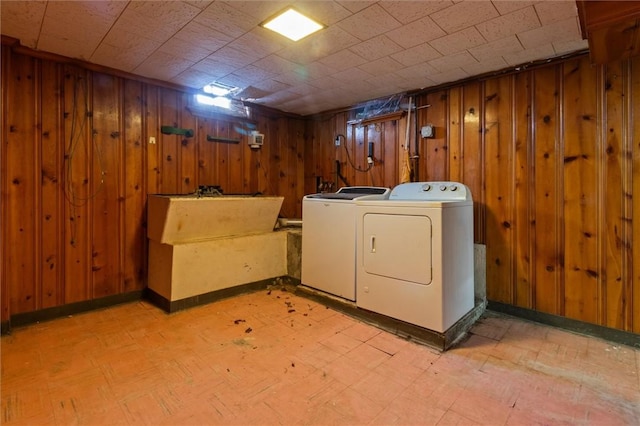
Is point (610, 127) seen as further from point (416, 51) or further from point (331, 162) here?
point (331, 162)

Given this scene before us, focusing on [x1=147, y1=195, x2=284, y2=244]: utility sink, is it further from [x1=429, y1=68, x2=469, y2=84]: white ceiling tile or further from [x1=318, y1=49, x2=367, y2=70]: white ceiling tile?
[x1=429, y1=68, x2=469, y2=84]: white ceiling tile

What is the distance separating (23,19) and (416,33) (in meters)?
2.65

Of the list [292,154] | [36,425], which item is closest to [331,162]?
[292,154]

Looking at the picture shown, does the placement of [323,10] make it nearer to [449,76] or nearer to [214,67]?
[214,67]

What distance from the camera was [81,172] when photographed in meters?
2.90

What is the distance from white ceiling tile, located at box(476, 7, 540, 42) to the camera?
2039 mm

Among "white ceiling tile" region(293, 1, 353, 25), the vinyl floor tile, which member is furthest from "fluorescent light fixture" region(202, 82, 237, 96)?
the vinyl floor tile

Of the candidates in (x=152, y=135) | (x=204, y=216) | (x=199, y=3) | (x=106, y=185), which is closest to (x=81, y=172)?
(x=106, y=185)

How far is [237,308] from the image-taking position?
3.07m

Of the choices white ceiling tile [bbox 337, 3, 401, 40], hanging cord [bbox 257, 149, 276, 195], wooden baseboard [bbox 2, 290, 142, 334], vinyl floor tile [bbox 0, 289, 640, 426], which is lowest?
vinyl floor tile [bbox 0, 289, 640, 426]

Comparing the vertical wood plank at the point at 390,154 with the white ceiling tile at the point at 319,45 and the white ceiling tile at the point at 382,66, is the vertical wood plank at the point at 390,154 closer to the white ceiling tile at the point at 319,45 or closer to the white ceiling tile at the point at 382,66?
the white ceiling tile at the point at 382,66

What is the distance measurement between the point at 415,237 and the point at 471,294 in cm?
87

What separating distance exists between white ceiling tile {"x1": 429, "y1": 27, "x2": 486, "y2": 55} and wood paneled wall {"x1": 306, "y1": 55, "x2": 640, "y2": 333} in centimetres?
73

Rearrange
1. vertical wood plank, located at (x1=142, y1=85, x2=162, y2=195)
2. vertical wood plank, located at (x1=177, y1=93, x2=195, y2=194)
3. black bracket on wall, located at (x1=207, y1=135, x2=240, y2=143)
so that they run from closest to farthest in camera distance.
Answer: vertical wood plank, located at (x1=142, y1=85, x2=162, y2=195) → vertical wood plank, located at (x1=177, y1=93, x2=195, y2=194) → black bracket on wall, located at (x1=207, y1=135, x2=240, y2=143)
